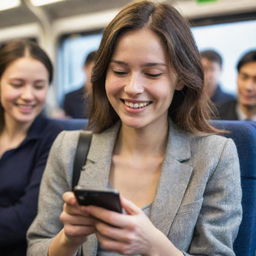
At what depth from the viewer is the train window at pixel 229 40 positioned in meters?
4.29

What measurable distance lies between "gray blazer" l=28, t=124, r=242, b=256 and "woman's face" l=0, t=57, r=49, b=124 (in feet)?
1.77

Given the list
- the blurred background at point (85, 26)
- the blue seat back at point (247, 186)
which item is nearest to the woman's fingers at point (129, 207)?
the blue seat back at point (247, 186)

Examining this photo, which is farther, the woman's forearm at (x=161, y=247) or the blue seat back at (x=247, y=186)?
the blue seat back at (x=247, y=186)

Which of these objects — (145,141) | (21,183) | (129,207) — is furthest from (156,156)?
(21,183)

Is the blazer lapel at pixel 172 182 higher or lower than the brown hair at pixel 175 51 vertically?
lower

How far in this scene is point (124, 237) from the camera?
92cm

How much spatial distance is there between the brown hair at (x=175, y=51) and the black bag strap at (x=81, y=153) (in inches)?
6.9

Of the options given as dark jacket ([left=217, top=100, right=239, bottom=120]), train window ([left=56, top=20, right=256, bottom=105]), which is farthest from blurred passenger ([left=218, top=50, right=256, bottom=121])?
train window ([left=56, top=20, right=256, bottom=105])

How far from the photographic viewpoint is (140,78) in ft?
3.74

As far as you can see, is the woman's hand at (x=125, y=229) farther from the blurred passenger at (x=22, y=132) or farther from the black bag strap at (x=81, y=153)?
the blurred passenger at (x=22, y=132)

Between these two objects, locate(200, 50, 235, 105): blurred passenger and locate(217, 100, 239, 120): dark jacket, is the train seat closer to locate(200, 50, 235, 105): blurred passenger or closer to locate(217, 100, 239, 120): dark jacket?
locate(217, 100, 239, 120): dark jacket

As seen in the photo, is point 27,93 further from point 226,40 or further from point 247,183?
point 226,40

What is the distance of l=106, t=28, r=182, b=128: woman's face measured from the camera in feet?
3.68

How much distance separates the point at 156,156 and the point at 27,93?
77 centimetres
